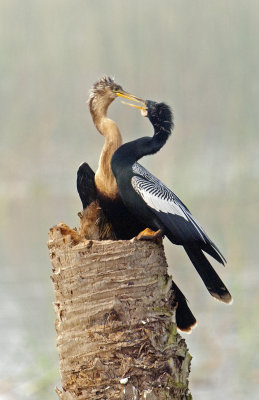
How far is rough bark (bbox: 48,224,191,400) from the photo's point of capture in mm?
Result: 3363

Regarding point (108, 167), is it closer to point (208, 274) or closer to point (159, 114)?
point (159, 114)

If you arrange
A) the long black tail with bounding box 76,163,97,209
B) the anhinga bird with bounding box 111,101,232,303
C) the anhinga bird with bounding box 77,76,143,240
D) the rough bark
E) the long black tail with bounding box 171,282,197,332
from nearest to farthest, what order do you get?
the rough bark, the anhinga bird with bounding box 111,101,232,303, the long black tail with bounding box 171,282,197,332, the anhinga bird with bounding box 77,76,143,240, the long black tail with bounding box 76,163,97,209

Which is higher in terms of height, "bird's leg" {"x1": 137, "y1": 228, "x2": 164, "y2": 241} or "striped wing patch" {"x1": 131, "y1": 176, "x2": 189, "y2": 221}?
"striped wing patch" {"x1": 131, "y1": 176, "x2": 189, "y2": 221}

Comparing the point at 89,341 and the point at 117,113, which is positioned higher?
the point at 117,113

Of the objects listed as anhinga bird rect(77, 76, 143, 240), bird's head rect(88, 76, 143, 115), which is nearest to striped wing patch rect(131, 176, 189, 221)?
anhinga bird rect(77, 76, 143, 240)

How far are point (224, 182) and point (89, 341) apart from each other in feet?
23.7

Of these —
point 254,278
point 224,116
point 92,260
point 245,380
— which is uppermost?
point 224,116

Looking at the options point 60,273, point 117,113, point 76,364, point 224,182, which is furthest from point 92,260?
point 224,182

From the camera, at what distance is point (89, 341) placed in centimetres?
338

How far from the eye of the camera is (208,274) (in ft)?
12.4

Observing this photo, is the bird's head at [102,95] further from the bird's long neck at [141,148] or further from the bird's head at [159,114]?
the bird's long neck at [141,148]

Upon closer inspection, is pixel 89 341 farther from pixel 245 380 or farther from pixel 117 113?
pixel 117 113

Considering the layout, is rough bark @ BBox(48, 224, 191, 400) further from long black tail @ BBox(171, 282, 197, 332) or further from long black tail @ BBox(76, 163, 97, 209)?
long black tail @ BBox(76, 163, 97, 209)

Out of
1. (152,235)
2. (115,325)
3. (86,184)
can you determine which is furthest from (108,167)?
(115,325)
